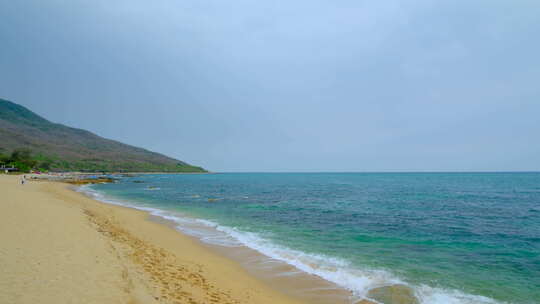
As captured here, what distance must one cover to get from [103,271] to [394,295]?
1028cm

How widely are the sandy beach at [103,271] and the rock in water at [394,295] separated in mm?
3059

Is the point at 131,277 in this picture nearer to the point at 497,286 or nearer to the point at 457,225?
the point at 497,286

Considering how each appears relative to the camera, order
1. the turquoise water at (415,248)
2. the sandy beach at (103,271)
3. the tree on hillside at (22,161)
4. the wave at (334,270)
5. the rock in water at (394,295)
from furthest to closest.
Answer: the tree on hillside at (22,161) → the turquoise water at (415,248) → the wave at (334,270) → the rock in water at (394,295) → the sandy beach at (103,271)

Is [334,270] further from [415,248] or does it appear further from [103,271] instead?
[103,271]

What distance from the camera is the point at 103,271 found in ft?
26.6

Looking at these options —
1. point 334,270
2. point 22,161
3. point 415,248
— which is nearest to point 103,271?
point 334,270

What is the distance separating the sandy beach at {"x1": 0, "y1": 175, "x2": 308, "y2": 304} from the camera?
6520mm

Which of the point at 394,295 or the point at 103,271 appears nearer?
the point at 103,271

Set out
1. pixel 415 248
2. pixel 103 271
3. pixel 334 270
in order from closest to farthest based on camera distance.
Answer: pixel 103 271, pixel 334 270, pixel 415 248

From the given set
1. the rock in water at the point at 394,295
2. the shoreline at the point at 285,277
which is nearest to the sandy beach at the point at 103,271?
the shoreline at the point at 285,277

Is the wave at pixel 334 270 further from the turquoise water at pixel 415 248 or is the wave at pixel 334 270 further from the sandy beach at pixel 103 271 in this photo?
the sandy beach at pixel 103 271

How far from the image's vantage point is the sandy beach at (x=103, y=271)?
6.52 metres

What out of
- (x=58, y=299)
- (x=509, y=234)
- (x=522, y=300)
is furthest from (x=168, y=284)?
(x=509, y=234)

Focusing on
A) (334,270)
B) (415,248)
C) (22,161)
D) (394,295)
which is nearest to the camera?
(394,295)
